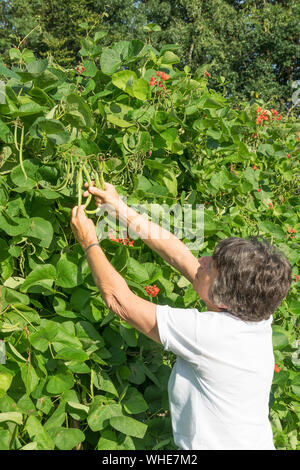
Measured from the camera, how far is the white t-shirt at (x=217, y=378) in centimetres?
103

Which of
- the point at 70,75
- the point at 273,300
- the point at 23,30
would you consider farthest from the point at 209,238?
the point at 23,30

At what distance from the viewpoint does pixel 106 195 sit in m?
1.16

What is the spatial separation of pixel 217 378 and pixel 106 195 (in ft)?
1.71

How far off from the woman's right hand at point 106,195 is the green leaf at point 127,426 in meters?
0.53

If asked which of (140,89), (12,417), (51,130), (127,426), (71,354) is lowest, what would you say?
(127,426)

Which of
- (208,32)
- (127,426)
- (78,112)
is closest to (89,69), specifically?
(78,112)

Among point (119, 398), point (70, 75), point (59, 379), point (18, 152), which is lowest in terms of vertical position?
point (119, 398)

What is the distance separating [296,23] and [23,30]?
315 inches

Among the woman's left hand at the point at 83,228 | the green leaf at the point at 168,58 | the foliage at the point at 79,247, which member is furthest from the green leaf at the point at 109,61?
the woman's left hand at the point at 83,228

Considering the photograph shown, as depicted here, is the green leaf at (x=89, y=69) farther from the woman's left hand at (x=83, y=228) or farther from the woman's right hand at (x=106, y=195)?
the woman's left hand at (x=83, y=228)

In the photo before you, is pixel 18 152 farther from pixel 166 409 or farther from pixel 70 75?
pixel 166 409

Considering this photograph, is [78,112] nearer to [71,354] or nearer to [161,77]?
[161,77]
